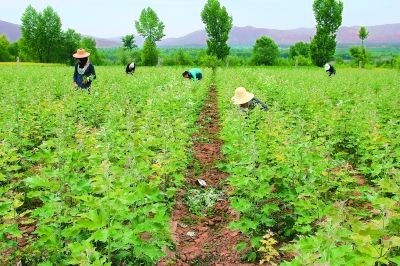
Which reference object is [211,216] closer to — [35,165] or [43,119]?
[35,165]

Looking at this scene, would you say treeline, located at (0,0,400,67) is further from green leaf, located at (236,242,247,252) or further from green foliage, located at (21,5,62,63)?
green leaf, located at (236,242,247,252)

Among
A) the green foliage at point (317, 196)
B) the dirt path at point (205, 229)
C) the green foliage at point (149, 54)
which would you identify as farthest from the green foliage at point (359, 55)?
the dirt path at point (205, 229)

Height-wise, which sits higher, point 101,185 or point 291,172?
point 101,185

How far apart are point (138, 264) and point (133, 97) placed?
377 inches

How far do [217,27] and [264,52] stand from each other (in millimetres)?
28531

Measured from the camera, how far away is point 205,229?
5.71 metres

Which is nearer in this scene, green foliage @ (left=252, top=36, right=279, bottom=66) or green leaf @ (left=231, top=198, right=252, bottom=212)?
green leaf @ (left=231, top=198, right=252, bottom=212)

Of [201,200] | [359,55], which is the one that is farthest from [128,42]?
[201,200]

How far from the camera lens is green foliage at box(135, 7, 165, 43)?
314 feet

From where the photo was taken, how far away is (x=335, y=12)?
6194cm

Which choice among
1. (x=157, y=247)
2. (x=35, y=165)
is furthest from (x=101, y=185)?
(x=35, y=165)

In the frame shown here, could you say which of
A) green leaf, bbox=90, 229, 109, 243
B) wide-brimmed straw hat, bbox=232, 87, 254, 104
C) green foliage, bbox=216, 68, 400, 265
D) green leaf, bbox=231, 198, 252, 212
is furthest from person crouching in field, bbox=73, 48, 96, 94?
green leaf, bbox=90, 229, 109, 243

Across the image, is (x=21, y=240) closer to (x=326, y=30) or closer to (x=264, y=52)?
(x=326, y=30)

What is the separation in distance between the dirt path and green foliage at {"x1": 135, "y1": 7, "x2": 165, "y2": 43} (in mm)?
90790
